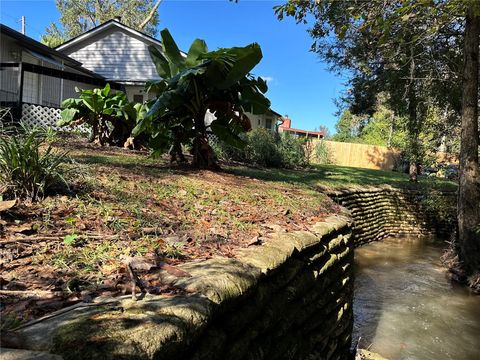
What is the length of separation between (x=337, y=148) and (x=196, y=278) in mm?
28834

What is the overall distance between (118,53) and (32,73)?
5077 millimetres

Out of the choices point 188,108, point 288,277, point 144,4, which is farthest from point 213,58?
point 144,4

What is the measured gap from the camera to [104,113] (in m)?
10.4

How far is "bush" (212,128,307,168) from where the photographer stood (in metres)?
14.0

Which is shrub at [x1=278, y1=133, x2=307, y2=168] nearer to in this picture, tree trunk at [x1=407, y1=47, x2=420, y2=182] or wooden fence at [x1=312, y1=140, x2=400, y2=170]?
tree trunk at [x1=407, y1=47, x2=420, y2=182]

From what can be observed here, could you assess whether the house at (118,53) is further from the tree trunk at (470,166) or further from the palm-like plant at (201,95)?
the palm-like plant at (201,95)

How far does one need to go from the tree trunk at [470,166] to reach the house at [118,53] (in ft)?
43.9

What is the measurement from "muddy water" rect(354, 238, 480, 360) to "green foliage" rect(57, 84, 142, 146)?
22.3 ft

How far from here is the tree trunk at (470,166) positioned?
27.8 ft

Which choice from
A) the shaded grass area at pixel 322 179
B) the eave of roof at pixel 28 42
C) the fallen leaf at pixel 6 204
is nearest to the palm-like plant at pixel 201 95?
the shaded grass area at pixel 322 179

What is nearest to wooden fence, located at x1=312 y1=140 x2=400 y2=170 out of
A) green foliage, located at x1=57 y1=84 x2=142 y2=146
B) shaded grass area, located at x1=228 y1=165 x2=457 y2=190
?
shaded grass area, located at x1=228 y1=165 x2=457 y2=190

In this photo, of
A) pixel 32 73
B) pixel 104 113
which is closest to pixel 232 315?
pixel 104 113

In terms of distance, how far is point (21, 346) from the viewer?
4.73 ft

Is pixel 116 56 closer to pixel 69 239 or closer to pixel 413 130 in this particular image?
pixel 413 130
